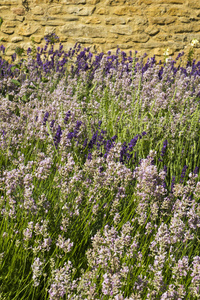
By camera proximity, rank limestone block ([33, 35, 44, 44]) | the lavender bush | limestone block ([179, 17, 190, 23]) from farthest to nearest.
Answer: limestone block ([33, 35, 44, 44]), limestone block ([179, 17, 190, 23]), the lavender bush

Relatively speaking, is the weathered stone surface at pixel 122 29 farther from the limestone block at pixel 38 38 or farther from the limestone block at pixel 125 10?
the limestone block at pixel 38 38

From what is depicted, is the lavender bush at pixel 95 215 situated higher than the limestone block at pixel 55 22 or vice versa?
the limestone block at pixel 55 22

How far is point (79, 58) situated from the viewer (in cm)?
604

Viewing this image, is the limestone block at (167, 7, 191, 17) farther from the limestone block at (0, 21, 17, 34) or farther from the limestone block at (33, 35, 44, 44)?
the limestone block at (0, 21, 17, 34)

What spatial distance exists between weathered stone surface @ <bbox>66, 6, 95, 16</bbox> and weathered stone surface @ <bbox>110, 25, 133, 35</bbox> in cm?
60

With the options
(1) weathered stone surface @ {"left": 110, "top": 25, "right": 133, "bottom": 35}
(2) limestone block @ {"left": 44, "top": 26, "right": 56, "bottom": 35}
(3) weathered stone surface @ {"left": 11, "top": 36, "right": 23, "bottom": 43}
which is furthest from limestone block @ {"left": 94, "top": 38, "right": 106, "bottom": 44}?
(3) weathered stone surface @ {"left": 11, "top": 36, "right": 23, "bottom": 43}

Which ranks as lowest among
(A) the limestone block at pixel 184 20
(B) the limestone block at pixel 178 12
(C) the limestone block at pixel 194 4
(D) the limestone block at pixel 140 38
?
(D) the limestone block at pixel 140 38

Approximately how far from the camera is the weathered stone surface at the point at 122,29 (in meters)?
7.37

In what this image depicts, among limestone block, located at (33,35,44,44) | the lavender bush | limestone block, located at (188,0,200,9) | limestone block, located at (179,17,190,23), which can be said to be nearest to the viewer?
the lavender bush

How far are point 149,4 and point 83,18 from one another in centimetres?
146

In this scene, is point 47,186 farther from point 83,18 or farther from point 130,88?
point 83,18

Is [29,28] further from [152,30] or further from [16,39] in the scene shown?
[152,30]

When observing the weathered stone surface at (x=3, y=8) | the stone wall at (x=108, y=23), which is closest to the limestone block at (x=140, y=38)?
the stone wall at (x=108, y=23)

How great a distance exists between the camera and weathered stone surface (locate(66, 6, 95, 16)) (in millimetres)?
7273
